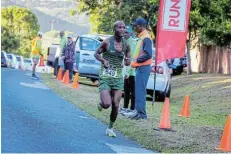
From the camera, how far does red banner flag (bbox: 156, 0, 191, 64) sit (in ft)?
42.1

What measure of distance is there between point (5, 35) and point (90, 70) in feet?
188

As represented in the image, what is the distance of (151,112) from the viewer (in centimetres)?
1356

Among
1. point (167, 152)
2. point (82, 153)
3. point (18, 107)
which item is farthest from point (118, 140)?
point (18, 107)

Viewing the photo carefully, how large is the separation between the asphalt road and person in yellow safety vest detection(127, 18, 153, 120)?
96 centimetres

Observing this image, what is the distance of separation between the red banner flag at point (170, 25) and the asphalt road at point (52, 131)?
233cm

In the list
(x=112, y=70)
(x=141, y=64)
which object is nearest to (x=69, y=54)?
(x=141, y=64)

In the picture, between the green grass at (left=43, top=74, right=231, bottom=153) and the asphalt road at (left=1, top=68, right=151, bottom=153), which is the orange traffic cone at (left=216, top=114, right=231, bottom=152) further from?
the asphalt road at (left=1, top=68, right=151, bottom=153)

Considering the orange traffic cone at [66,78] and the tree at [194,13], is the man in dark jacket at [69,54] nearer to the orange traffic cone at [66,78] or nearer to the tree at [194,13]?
the orange traffic cone at [66,78]

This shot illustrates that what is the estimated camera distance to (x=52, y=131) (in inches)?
348

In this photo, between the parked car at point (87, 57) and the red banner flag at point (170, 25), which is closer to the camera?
the red banner flag at point (170, 25)

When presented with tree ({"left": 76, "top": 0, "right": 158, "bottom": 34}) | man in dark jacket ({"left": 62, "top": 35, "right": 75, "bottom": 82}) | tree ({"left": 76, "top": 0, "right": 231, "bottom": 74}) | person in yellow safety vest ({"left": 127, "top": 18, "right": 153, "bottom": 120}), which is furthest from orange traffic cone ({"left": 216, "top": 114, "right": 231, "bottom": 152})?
tree ({"left": 76, "top": 0, "right": 158, "bottom": 34})

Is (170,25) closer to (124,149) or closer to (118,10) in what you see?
(124,149)

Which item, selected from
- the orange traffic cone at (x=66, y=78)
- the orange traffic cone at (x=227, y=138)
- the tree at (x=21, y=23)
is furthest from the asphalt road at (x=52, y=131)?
the tree at (x=21, y=23)

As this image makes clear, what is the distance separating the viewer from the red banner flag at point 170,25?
12820 mm
